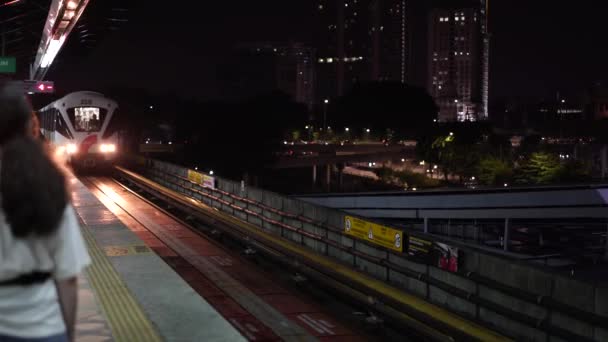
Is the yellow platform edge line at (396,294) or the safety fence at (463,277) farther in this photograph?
the yellow platform edge line at (396,294)

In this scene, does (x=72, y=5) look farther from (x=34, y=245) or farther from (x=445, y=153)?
(x=445, y=153)

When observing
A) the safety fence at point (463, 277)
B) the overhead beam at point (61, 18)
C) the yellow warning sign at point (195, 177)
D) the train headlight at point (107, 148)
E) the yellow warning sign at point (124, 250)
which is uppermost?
the overhead beam at point (61, 18)

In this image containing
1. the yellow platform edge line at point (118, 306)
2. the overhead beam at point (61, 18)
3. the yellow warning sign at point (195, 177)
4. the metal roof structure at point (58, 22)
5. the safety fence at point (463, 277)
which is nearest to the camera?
the safety fence at point (463, 277)

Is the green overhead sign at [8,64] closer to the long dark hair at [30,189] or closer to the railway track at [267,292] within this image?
the railway track at [267,292]

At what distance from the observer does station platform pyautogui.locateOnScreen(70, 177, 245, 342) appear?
7.55 meters

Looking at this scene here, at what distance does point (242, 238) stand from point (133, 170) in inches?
801

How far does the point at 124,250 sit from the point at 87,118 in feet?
60.4

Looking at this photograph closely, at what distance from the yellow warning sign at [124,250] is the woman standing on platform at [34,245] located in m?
10.0

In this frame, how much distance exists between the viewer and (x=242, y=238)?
16328 millimetres

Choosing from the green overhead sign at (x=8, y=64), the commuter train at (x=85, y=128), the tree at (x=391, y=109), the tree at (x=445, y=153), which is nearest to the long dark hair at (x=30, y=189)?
the green overhead sign at (x=8, y=64)

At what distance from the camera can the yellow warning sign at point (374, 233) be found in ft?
33.7

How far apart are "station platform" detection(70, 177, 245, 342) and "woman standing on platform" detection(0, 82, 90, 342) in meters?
4.73

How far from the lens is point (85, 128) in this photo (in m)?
30.0

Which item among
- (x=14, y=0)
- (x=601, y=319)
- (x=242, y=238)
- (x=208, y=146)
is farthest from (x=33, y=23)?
(x=208, y=146)
